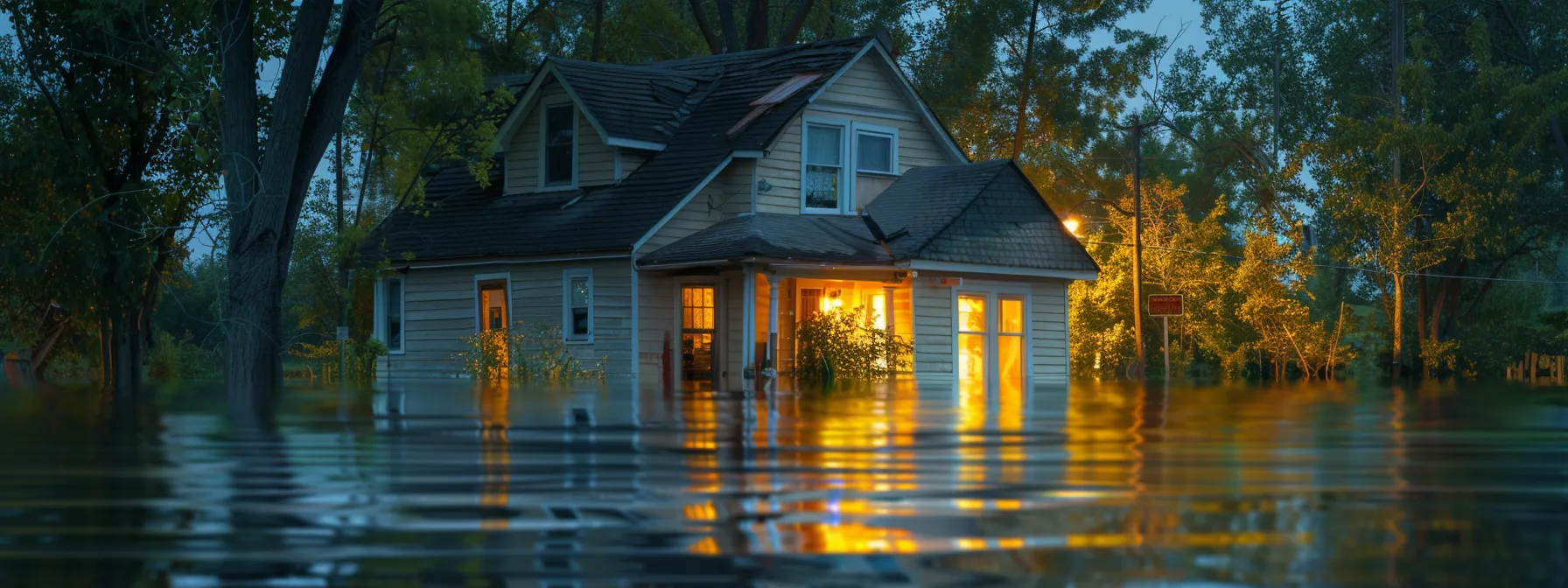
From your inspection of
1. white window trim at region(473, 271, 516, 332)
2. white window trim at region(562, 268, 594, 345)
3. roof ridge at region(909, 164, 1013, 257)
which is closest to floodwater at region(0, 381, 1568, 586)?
roof ridge at region(909, 164, 1013, 257)

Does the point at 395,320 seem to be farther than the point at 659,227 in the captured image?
Yes

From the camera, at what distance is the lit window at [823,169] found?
110ft

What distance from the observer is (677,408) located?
1734 cm

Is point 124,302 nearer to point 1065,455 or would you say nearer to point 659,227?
point 659,227

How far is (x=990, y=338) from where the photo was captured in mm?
34750

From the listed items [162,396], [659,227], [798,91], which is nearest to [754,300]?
[659,227]

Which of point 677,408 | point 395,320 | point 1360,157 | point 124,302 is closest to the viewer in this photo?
point 677,408

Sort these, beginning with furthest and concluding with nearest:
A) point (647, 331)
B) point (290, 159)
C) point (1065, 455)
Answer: point (647, 331)
point (290, 159)
point (1065, 455)

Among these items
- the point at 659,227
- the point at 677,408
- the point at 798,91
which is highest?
the point at 798,91

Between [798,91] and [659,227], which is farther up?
[798,91]

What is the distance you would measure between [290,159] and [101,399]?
4.85m

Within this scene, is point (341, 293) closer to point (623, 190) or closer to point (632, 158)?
point (623, 190)

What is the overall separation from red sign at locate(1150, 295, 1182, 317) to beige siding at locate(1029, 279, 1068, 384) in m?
6.08

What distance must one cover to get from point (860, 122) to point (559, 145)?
21.0 ft
